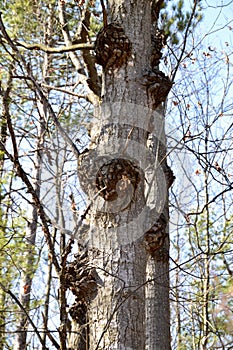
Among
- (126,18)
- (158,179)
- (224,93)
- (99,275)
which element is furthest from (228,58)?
(99,275)

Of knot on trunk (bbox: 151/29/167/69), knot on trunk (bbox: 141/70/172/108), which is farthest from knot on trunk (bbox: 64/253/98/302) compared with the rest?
knot on trunk (bbox: 151/29/167/69)

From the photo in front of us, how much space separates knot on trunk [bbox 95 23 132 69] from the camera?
8.16ft

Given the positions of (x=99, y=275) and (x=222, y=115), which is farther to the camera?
(x=222, y=115)

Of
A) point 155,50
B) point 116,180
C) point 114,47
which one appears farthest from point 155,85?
point 155,50

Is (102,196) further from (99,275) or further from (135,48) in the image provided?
(135,48)

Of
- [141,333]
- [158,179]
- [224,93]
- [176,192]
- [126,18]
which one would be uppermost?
[224,93]

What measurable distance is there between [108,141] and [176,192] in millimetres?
3561

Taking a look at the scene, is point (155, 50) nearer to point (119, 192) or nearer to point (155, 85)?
point (155, 85)

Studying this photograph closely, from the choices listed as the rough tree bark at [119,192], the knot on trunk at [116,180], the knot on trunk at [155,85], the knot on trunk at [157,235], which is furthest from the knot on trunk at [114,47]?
the knot on trunk at [157,235]

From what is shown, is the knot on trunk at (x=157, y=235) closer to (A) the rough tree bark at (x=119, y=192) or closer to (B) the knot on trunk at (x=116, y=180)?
(A) the rough tree bark at (x=119, y=192)

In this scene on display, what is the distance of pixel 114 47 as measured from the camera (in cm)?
249

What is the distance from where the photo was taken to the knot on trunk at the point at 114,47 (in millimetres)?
Result: 2486

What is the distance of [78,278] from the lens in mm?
2105

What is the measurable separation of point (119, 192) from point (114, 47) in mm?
741
